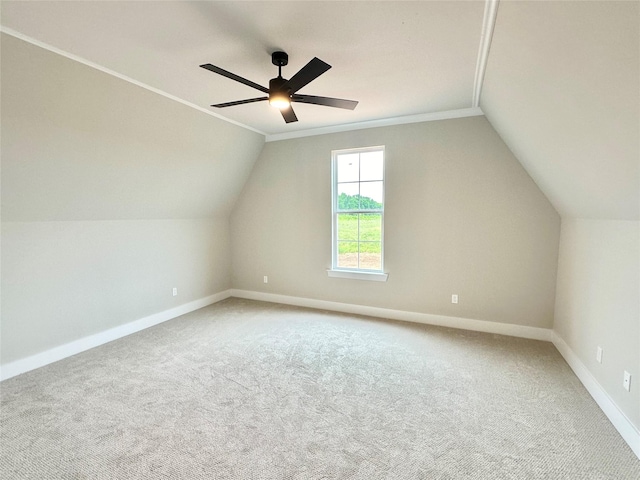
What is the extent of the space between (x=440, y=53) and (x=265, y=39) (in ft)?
4.14

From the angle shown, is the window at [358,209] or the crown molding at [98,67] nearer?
the crown molding at [98,67]

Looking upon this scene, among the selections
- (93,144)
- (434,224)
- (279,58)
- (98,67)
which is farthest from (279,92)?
(434,224)

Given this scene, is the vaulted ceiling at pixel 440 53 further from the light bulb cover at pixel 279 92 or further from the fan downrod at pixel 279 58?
the light bulb cover at pixel 279 92

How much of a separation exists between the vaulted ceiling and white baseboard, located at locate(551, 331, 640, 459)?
1.27 meters

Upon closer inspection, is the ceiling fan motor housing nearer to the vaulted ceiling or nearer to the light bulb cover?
the light bulb cover

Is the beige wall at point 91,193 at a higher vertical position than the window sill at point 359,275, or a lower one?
higher

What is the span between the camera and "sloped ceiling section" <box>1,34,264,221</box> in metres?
2.07

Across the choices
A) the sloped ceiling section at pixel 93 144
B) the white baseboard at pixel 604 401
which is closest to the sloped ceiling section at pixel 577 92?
the white baseboard at pixel 604 401

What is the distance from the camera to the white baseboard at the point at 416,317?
3.28 m

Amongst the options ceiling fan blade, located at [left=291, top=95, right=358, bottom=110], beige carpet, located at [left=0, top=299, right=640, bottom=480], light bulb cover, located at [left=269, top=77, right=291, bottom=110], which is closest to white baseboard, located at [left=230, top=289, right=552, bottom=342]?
beige carpet, located at [left=0, top=299, right=640, bottom=480]

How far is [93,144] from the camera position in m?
2.61

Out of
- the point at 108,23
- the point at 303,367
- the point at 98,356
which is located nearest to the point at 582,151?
the point at 303,367

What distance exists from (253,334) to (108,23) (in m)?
3.00

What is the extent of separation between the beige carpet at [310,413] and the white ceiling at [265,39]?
2.56 metres
